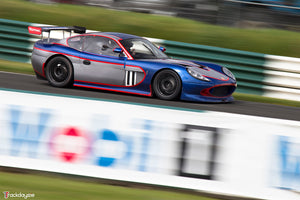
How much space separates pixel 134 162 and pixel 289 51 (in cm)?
785

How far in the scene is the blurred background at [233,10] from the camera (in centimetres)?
1115

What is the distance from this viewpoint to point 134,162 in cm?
454

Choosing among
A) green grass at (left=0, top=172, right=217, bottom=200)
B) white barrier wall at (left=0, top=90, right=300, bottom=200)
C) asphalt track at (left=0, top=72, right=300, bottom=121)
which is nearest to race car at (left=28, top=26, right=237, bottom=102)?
asphalt track at (left=0, top=72, right=300, bottom=121)

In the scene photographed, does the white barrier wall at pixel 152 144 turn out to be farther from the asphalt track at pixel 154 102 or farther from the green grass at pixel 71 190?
the asphalt track at pixel 154 102

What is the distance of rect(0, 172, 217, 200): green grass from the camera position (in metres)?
4.13

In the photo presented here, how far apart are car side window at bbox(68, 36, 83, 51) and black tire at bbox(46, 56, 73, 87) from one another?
0.29m

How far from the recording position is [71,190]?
426cm

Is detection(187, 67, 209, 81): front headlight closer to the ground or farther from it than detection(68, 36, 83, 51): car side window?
closer to the ground

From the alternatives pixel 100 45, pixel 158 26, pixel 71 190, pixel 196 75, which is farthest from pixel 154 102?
pixel 158 26

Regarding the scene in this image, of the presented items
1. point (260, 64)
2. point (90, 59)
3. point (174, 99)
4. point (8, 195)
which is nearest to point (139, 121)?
point (8, 195)

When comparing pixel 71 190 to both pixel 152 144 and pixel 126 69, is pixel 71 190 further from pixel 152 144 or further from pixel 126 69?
pixel 126 69

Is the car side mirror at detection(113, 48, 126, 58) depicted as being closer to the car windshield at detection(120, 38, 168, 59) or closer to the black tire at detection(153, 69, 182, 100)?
the car windshield at detection(120, 38, 168, 59)

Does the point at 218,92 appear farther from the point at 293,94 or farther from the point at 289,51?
the point at 289,51

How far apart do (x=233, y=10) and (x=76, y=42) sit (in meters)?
4.35
